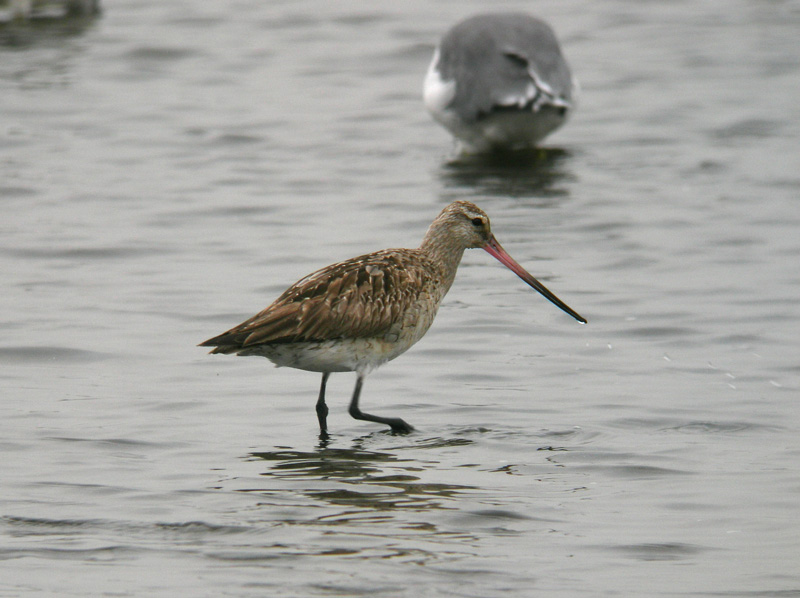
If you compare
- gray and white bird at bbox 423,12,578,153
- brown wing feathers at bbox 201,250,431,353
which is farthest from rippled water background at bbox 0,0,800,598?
brown wing feathers at bbox 201,250,431,353

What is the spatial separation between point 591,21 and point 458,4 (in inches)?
86.3

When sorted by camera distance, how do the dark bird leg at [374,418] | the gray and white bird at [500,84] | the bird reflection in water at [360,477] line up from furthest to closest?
the gray and white bird at [500,84] → the dark bird leg at [374,418] → the bird reflection in water at [360,477]

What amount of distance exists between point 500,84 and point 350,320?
6459 mm

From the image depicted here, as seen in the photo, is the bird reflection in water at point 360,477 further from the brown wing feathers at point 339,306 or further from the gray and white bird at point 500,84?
the gray and white bird at point 500,84

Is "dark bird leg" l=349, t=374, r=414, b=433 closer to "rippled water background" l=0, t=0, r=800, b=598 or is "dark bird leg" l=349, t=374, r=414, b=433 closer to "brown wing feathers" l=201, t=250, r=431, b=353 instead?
"rippled water background" l=0, t=0, r=800, b=598

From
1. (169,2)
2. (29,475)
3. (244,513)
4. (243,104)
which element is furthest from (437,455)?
(169,2)

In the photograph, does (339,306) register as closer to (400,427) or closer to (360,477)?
(400,427)

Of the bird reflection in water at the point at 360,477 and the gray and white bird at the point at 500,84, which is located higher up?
the gray and white bird at the point at 500,84

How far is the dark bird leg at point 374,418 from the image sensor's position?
6914mm

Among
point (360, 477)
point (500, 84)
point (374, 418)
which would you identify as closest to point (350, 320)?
point (374, 418)

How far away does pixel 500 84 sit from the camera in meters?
12.9

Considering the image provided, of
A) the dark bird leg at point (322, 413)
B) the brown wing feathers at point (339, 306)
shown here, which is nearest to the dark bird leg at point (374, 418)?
the dark bird leg at point (322, 413)

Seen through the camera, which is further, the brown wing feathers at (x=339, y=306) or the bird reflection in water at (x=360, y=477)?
the brown wing feathers at (x=339, y=306)

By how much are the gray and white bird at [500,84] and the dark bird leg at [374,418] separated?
6266 millimetres
